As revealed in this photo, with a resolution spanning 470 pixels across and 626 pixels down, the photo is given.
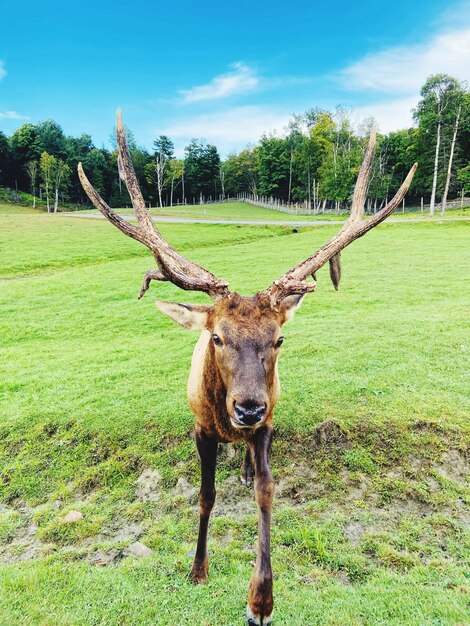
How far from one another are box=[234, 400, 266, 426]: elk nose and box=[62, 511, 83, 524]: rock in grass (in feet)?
9.93

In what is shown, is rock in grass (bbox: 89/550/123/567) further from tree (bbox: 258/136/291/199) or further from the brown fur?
tree (bbox: 258/136/291/199)

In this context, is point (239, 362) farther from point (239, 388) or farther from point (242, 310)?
point (242, 310)

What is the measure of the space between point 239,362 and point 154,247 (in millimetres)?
2020

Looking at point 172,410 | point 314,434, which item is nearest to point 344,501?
point 314,434

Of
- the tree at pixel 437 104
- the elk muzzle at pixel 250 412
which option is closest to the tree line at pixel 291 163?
the tree at pixel 437 104

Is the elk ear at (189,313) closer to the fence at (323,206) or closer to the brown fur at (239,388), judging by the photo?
the brown fur at (239,388)

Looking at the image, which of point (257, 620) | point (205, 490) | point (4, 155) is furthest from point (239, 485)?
point (4, 155)

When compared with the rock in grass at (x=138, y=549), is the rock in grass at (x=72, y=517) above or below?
below

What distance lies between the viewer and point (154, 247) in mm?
4809

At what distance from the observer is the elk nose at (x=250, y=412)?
10.4ft

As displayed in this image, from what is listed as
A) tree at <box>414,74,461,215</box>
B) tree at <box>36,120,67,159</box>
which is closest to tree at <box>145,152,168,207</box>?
tree at <box>36,120,67,159</box>

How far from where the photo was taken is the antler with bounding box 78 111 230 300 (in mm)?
4184

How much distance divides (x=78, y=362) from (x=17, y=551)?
5229 millimetres

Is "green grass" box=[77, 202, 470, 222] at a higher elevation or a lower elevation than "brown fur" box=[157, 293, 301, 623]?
higher
